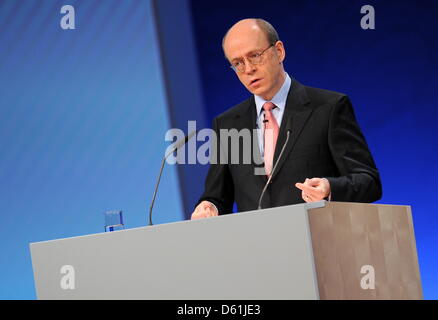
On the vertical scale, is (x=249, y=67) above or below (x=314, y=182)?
above

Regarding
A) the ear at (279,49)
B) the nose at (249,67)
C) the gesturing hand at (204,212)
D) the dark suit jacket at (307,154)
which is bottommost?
the gesturing hand at (204,212)

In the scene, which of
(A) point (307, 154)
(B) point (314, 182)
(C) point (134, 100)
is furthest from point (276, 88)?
(C) point (134, 100)

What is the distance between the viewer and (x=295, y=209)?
1.32 meters

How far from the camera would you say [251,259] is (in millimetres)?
1408

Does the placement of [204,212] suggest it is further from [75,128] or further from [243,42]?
[75,128]

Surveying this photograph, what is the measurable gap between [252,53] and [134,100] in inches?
65.2

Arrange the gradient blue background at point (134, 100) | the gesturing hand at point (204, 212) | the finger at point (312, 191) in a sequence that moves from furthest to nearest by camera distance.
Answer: the gradient blue background at point (134, 100) < the gesturing hand at point (204, 212) < the finger at point (312, 191)

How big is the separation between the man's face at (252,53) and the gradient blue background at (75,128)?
155cm

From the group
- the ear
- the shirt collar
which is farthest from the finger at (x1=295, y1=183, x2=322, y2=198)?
the ear

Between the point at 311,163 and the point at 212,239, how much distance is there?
82 cm

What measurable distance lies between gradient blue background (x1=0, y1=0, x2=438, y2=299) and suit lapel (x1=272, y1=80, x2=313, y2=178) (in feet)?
4.85

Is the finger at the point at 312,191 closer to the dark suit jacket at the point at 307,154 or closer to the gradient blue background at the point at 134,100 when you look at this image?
the dark suit jacket at the point at 307,154

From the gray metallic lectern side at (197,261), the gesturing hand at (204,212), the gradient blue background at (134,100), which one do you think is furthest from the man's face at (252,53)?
the gradient blue background at (134,100)

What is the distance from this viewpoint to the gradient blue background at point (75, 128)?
379 centimetres
